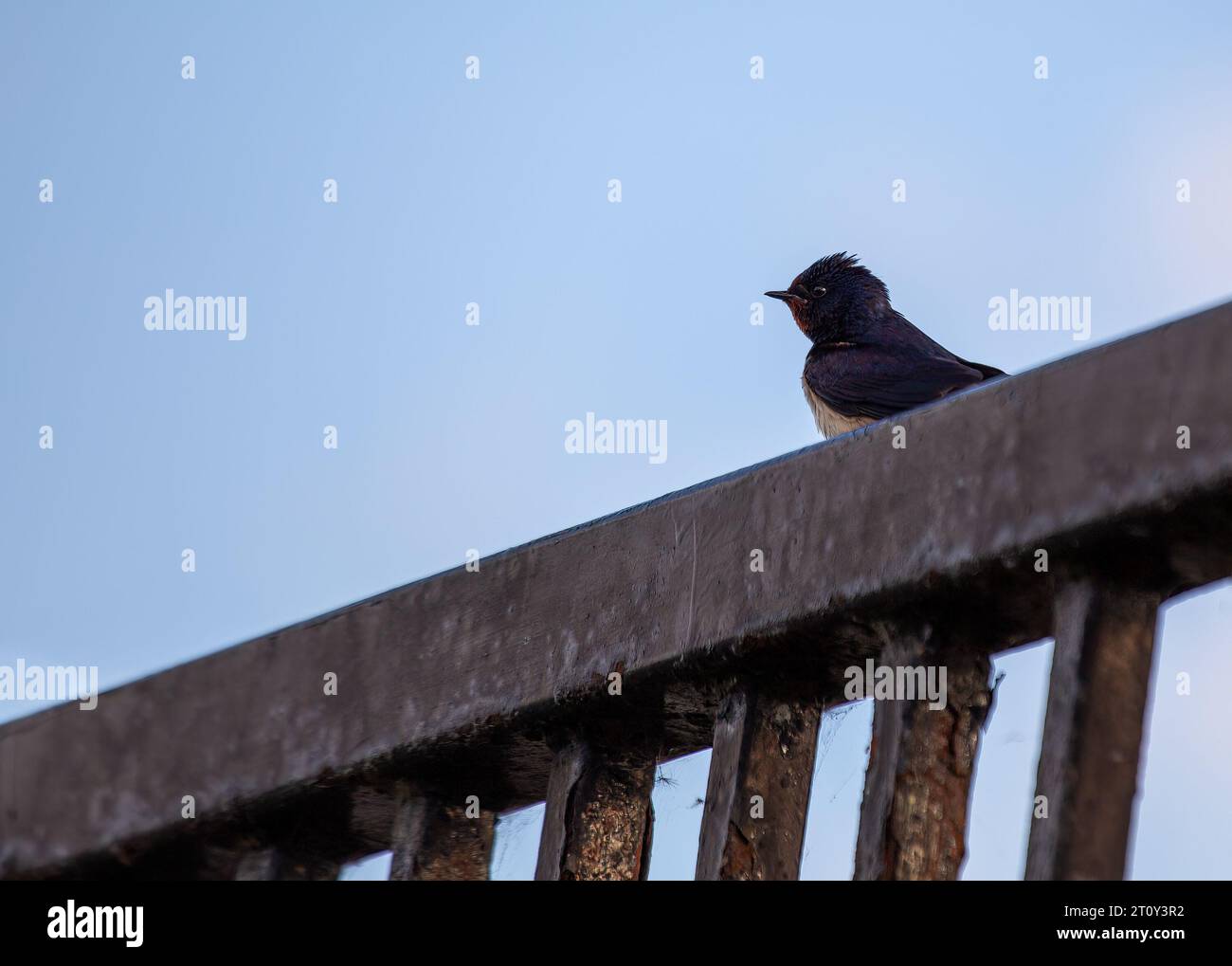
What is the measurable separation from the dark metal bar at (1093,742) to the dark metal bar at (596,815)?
124 centimetres

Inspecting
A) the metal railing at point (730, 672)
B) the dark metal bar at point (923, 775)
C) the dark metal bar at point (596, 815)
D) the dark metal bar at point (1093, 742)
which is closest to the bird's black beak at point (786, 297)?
the metal railing at point (730, 672)

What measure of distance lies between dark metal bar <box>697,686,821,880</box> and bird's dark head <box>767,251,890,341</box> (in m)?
4.89

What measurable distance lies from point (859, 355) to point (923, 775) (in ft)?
16.1

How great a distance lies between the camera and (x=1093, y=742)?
3367 mm

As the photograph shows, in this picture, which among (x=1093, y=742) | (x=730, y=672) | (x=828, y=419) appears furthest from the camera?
(x=828, y=419)

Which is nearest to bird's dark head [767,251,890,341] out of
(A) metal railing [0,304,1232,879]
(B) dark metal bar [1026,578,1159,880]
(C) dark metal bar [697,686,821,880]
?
(A) metal railing [0,304,1232,879]

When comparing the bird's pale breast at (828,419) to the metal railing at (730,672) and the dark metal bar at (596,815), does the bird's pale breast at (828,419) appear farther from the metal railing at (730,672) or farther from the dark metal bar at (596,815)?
the dark metal bar at (596,815)

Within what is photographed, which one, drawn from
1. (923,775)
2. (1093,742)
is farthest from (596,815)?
(1093,742)

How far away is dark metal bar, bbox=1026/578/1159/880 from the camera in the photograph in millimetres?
3326

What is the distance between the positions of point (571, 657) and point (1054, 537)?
4.47ft

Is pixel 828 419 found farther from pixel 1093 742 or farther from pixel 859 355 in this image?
pixel 1093 742
